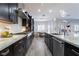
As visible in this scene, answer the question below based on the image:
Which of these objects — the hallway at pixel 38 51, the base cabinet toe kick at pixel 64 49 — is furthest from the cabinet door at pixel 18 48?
the hallway at pixel 38 51

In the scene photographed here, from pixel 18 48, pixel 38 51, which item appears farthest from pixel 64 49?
pixel 38 51

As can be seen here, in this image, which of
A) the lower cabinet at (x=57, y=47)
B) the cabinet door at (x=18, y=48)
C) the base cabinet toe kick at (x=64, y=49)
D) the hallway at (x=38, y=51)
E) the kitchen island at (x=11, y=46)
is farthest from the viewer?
the hallway at (x=38, y=51)

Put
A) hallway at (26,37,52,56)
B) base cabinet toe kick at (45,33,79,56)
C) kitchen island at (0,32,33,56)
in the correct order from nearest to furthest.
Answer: kitchen island at (0,32,33,56) → base cabinet toe kick at (45,33,79,56) → hallway at (26,37,52,56)

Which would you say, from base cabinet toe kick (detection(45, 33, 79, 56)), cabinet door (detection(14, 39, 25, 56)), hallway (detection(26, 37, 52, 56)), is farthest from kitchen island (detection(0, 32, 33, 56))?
hallway (detection(26, 37, 52, 56))

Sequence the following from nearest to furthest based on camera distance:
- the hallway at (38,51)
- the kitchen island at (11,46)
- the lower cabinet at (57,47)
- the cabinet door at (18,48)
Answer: the kitchen island at (11,46), the cabinet door at (18,48), the lower cabinet at (57,47), the hallway at (38,51)

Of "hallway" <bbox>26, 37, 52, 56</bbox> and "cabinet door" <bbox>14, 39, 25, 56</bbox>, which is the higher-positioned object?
"cabinet door" <bbox>14, 39, 25, 56</bbox>

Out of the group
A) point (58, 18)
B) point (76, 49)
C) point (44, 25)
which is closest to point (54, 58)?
point (76, 49)

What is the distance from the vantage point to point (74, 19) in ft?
46.0

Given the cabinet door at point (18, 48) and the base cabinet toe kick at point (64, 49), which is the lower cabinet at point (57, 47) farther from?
the cabinet door at point (18, 48)

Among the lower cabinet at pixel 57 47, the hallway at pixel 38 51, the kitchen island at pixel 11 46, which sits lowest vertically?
the hallway at pixel 38 51

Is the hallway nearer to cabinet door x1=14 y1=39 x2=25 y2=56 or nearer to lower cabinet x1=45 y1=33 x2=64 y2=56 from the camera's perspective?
lower cabinet x1=45 y1=33 x2=64 y2=56

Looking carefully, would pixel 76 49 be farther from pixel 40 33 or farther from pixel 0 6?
pixel 40 33

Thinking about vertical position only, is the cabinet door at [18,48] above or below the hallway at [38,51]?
above

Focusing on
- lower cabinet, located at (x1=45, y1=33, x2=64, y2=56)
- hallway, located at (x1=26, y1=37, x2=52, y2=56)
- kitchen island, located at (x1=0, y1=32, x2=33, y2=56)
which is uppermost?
kitchen island, located at (x1=0, y1=32, x2=33, y2=56)
